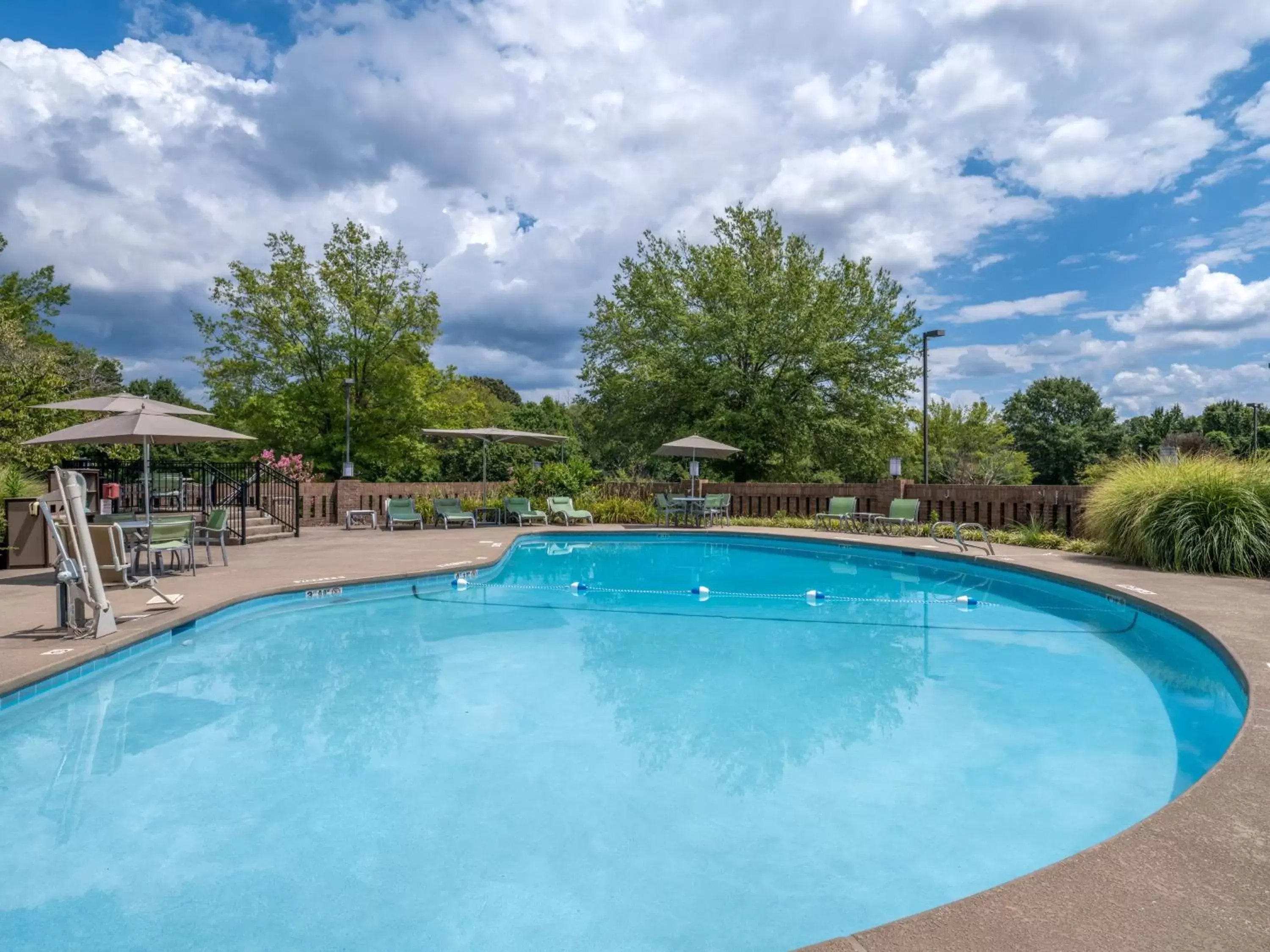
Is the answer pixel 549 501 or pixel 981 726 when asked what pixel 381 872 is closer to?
pixel 981 726

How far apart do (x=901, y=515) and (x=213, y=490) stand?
48.6 feet

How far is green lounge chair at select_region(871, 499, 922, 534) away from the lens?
45.8 feet

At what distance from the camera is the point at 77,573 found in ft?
16.9

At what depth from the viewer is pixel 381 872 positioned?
9.19 feet

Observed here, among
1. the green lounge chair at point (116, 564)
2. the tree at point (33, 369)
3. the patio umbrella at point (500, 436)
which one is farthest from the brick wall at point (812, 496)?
the green lounge chair at point (116, 564)

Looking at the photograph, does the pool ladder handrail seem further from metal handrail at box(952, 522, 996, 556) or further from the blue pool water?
the blue pool water

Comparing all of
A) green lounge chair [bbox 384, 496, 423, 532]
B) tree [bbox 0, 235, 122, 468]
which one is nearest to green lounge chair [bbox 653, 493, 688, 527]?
green lounge chair [bbox 384, 496, 423, 532]

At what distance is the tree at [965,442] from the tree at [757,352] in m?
12.2

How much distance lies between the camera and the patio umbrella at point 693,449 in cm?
1620

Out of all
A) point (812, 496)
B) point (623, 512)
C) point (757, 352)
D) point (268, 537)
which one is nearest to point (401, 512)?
point (268, 537)

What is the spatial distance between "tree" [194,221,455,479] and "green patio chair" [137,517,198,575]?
43.7 feet

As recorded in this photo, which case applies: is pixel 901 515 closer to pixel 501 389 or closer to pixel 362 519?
pixel 362 519

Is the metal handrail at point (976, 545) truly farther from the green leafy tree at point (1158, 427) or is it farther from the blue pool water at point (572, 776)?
the green leafy tree at point (1158, 427)

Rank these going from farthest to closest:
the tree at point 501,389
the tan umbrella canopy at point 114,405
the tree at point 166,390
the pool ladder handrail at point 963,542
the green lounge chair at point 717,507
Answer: the tree at point 501,389 < the tree at point 166,390 < the green lounge chair at point 717,507 < the pool ladder handrail at point 963,542 < the tan umbrella canopy at point 114,405
